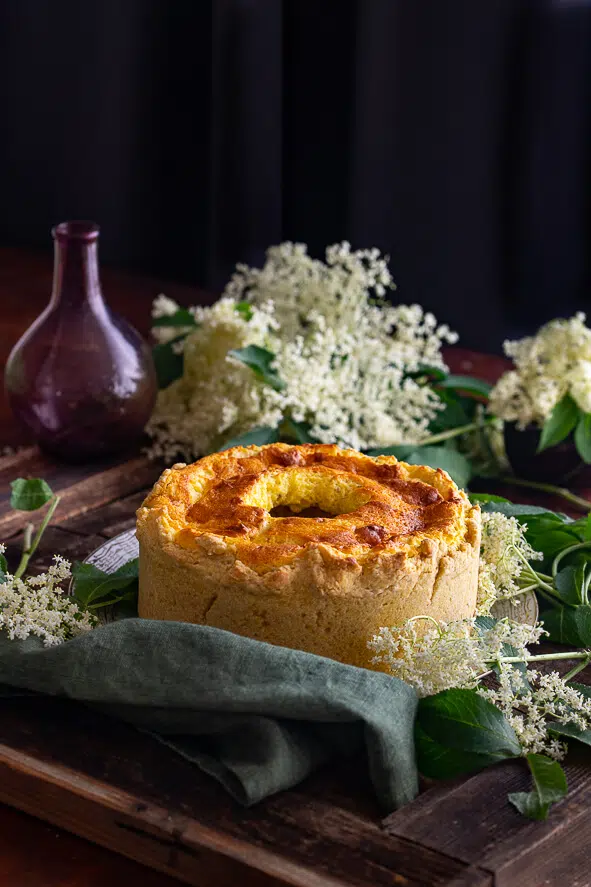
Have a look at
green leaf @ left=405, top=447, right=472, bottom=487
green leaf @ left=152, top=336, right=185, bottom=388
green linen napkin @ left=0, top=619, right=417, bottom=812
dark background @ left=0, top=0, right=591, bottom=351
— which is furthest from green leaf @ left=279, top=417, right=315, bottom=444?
dark background @ left=0, top=0, right=591, bottom=351

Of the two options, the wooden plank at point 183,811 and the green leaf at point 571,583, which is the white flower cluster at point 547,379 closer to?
the green leaf at point 571,583

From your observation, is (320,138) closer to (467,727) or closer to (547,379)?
(547,379)

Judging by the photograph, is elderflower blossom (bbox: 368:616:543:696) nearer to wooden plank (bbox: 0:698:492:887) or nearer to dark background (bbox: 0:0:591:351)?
wooden plank (bbox: 0:698:492:887)

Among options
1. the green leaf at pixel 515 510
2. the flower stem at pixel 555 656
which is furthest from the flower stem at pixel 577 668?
the green leaf at pixel 515 510

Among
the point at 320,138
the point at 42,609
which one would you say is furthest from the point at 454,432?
the point at 320,138

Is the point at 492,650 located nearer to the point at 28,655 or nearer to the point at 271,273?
the point at 28,655

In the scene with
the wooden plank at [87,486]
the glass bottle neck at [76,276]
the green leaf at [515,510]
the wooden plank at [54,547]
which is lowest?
the wooden plank at [87,486]
